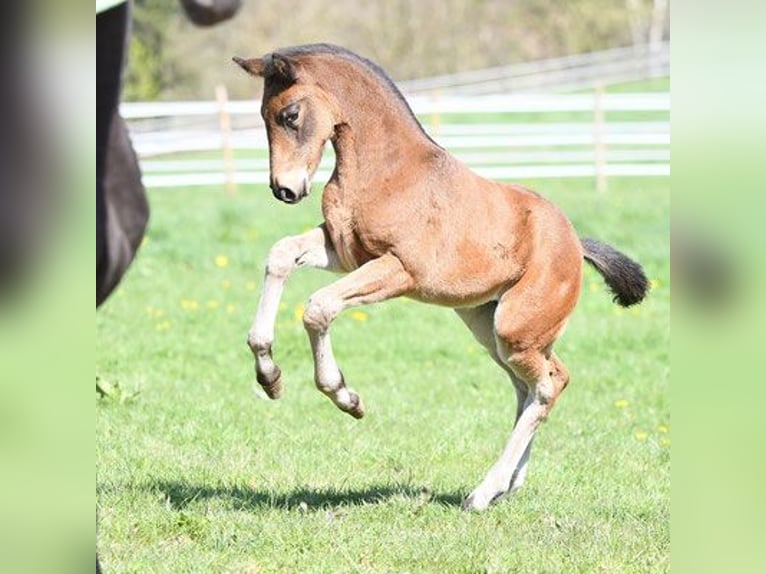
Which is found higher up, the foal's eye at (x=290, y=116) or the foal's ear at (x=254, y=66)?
the foal's ear at (x=254, y=66)

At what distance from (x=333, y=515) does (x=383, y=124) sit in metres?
1.39

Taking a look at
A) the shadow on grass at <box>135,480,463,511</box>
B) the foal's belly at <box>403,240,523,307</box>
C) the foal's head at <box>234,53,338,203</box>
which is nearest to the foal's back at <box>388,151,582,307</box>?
the foal's belly at <box>403,240,523,307</box>

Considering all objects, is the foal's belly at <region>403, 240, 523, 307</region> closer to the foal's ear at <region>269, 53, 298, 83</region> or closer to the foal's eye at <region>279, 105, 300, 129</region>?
the foal's eye at <region>279, 105, 300, 129</region>

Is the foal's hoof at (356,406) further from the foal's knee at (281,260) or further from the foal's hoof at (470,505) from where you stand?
the foal's hoof at (470,505)

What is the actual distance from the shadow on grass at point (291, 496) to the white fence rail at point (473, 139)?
10.8 meters

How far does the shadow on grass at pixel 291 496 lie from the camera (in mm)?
5316

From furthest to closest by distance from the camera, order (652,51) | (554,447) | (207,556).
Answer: (652,51), (554,447), (207,556)

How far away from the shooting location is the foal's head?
442cm

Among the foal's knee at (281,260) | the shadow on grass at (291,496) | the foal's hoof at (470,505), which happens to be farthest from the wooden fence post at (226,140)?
the foal's knee at (281,260)
